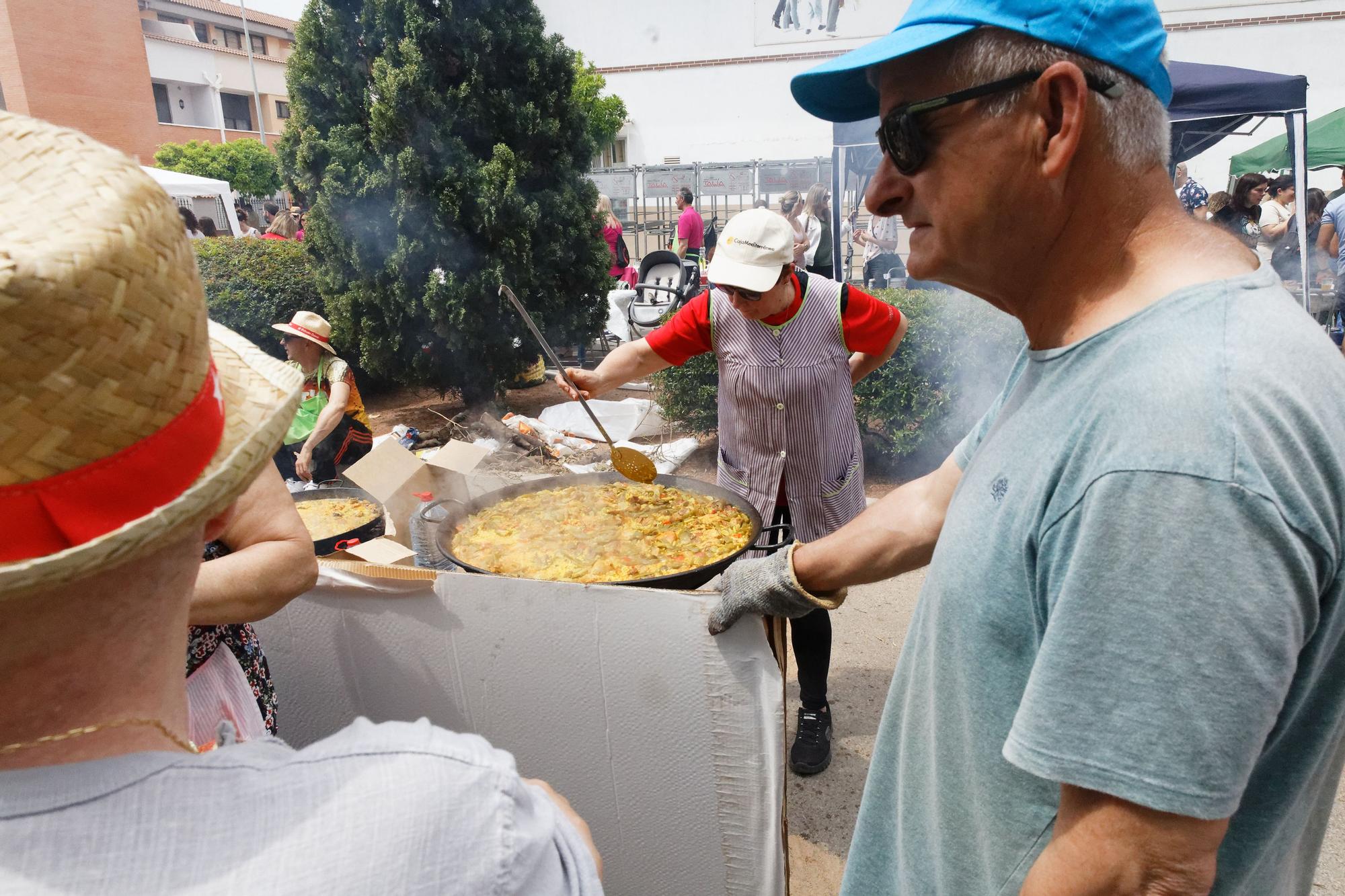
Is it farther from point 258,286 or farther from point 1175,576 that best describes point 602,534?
point 258,286

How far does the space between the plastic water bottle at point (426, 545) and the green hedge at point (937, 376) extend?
4.08 m

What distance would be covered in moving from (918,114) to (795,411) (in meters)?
2.14

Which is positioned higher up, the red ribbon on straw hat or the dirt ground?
the red ribbon on straw hat

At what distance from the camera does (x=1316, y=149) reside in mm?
14086

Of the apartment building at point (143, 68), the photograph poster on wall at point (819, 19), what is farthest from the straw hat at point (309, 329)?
the photograph poster on wall at point (819, 19)

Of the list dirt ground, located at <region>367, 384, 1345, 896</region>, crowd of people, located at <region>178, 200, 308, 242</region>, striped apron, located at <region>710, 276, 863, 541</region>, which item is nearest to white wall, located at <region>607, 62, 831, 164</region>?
crowd of people, located at <region>178, 200, 308, 242</region>

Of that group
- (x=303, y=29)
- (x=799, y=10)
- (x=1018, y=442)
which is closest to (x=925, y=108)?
(x=1018, y=442)

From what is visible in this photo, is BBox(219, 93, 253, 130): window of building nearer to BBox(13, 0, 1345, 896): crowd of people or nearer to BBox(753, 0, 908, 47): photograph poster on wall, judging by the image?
BBox(753, 0, 908, 47): photograph poster on wall

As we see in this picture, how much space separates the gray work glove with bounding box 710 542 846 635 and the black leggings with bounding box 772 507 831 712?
136cm

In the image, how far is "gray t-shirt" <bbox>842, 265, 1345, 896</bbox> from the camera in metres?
0.83

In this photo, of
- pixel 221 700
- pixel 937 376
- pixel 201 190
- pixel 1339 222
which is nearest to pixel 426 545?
pixel 221 700

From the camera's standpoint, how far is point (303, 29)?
6914 millimetres

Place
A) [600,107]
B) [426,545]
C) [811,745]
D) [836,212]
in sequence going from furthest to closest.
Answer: [600,107], [836,212], [811,745], [426,545]

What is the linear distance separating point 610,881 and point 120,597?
2205 mm
